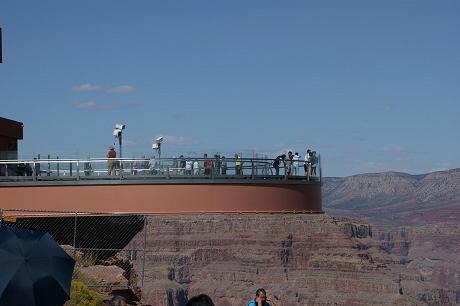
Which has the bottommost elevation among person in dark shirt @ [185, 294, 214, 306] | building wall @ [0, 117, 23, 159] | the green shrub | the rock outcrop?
the rock outcrop

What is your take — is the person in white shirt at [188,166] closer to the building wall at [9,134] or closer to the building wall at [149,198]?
the building wall at [149,198]

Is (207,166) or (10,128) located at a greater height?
(10,128)

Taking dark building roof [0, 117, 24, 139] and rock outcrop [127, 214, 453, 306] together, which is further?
rock outcrop [127, 214, 453, 306]

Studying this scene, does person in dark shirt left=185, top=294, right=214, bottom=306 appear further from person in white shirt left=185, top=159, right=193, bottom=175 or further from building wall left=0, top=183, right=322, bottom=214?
person in white shirt left=185, top=159, right=193, bottom=175

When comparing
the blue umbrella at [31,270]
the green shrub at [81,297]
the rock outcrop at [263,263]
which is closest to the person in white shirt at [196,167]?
the green shrub at [81,297]

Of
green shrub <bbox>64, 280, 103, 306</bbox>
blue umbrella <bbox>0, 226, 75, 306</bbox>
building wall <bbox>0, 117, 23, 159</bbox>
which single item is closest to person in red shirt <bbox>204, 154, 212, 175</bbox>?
building wall <bbox>0, 117, 23, 159</bbox>

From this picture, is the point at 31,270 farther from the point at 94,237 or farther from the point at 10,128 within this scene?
the point at 10,128

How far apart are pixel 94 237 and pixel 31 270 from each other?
15.1 metres

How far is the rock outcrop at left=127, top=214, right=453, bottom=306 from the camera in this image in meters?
171

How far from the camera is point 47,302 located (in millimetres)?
11570

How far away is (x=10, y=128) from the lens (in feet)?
101

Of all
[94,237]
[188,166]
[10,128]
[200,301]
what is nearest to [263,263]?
[10,128]

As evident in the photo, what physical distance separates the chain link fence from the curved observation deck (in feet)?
1.29

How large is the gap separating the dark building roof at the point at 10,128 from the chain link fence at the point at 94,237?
5116mm
